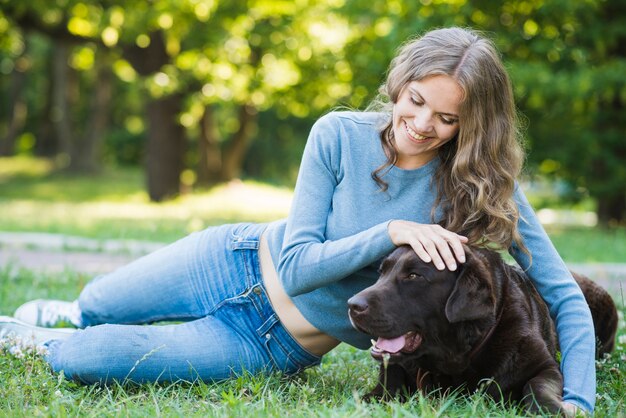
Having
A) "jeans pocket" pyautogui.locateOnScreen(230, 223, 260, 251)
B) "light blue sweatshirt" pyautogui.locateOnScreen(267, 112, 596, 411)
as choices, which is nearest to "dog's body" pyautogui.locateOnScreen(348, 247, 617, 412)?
"light blue sweatshirt" pyautogui.locateOnScreen(267, 112, 596, 411)

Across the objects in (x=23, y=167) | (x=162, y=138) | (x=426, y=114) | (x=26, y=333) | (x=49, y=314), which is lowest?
(x=23, y=167)

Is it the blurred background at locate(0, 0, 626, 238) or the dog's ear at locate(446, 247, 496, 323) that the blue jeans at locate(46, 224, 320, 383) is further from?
the blurred background at locate(0, 0, 626, 238)

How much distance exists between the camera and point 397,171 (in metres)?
3.74

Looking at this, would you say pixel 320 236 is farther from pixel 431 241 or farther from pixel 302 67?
Answer: pixel 302 67

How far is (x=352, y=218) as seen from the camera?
368 cm

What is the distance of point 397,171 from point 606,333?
1.80 metres

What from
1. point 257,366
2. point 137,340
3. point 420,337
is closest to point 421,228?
point 420,337

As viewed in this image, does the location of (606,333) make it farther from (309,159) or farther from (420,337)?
(309,159)

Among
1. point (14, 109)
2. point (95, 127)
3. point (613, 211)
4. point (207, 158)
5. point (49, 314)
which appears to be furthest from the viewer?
point (14, 109)

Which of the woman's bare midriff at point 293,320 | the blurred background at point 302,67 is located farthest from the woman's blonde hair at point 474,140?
the blurred background at point 302,67

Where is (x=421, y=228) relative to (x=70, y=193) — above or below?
above

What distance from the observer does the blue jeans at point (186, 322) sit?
3.68 meters

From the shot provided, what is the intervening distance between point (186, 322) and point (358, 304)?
3.99 ft

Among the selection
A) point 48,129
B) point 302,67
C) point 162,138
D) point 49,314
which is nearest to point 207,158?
point 162,138
